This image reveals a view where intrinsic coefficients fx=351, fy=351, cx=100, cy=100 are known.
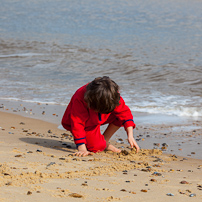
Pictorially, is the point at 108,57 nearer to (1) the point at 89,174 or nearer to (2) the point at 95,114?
(2) the point at 95,114

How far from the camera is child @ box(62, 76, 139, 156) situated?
3.36 m

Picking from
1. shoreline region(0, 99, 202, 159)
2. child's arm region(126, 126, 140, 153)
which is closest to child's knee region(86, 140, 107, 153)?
child's arm region(126, 126, 140, 153)

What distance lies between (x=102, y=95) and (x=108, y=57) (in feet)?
34.0

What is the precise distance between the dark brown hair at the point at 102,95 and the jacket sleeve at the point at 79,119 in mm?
259

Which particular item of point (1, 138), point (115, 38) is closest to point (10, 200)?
point (1, 138)

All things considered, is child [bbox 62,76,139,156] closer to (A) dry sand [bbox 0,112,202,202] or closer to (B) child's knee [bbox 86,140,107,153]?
(B) child's knee [bbox 86,140,107,153]

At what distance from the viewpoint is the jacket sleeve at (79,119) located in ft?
12.1

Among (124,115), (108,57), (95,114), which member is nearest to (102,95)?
(95,114)

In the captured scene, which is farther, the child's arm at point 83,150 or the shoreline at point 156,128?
the shoreline at point 156,128

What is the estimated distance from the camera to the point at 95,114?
373 centimetres

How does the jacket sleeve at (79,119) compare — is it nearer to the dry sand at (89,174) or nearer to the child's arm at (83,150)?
the child's arm at (83,150)

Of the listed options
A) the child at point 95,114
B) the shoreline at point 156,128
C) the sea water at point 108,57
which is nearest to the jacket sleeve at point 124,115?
the child at point 95,114

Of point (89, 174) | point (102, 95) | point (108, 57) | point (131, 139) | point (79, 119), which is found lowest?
point (89, 174)

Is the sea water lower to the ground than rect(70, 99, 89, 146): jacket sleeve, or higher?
higher
